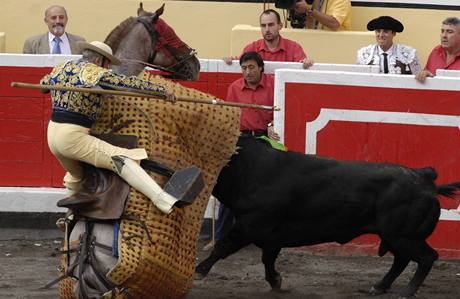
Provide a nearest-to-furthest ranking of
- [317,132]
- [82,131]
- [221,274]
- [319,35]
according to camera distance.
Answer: [82,131] < [221,274] < [317,132] < [319,35]

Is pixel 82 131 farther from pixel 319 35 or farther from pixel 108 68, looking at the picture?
pixel 319 35

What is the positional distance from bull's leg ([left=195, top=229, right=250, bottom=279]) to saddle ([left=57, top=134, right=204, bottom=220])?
90cm

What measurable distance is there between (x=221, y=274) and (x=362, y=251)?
1.23m

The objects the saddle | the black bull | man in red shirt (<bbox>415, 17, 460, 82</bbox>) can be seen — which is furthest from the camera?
man in red shirt (<bbox>415, 17, 460, 82</bbox>)

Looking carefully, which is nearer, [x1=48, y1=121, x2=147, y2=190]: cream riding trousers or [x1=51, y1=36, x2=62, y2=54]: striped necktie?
[x1=48, y1=121, x2=147, y2=190]: cream riding trousers

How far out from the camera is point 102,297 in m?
7.56

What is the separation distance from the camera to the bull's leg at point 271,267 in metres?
8.49

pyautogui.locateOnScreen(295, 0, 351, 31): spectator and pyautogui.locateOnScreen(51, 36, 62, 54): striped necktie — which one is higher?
pyautogui.locateOnScreen(295, 0, 351, 31): spectator

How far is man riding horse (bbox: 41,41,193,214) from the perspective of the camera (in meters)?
7.45

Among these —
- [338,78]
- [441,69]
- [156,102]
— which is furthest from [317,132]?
[156,102]

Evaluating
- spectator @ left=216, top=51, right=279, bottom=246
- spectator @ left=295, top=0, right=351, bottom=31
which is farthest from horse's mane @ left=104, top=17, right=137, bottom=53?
spectator @ left=295, top=0, right=351, bottom=31

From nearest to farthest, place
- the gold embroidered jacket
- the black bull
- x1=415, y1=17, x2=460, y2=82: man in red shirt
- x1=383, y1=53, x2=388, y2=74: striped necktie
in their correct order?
1. the gold embroidered jacket
2. the black bull
3. x1=415, y1=17, x2=460, y2=82: man in red shirt
4. x1=383, y1=53, x2=388, y2=74: striped necktie

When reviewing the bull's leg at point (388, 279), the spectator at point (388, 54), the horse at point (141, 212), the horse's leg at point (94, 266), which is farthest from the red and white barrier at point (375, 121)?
the horse's leg at point (94, 266)

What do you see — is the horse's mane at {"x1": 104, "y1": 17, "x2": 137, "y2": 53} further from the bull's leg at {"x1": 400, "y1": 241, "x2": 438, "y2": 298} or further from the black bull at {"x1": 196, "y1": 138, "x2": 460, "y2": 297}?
the bull's leg at {"x1": 400, "y1": 241, "x2": 438, "y2": 298}
